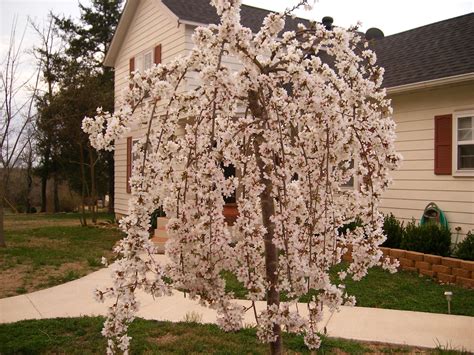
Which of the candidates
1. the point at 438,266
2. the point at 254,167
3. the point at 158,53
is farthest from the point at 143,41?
the point at 254,167

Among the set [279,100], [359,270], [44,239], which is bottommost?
[44,239]

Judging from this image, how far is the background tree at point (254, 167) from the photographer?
2549 mm

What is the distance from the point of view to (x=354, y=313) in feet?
16.5

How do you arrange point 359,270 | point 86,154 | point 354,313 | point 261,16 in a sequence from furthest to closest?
point 86,154 → point 261,16 → point 354,313 → point 359,270

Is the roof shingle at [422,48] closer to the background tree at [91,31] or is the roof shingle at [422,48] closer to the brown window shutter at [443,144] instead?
the brown window shutter at [443,144]

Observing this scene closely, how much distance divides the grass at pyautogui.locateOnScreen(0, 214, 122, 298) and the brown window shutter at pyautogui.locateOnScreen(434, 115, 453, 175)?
605cm

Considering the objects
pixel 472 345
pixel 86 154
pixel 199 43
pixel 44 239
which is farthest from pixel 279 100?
pixel 86 154

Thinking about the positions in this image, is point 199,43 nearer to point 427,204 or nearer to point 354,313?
point 354,313

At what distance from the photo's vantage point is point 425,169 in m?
7.95

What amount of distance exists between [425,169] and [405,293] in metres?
2.88

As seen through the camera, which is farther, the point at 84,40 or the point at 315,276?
the point at 84,40

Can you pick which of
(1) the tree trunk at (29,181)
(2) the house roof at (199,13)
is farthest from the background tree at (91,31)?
(2) the house roof at (199,13)

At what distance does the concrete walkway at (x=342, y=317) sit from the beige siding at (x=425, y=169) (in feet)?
9.83

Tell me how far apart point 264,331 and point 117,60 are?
14.0 metres
